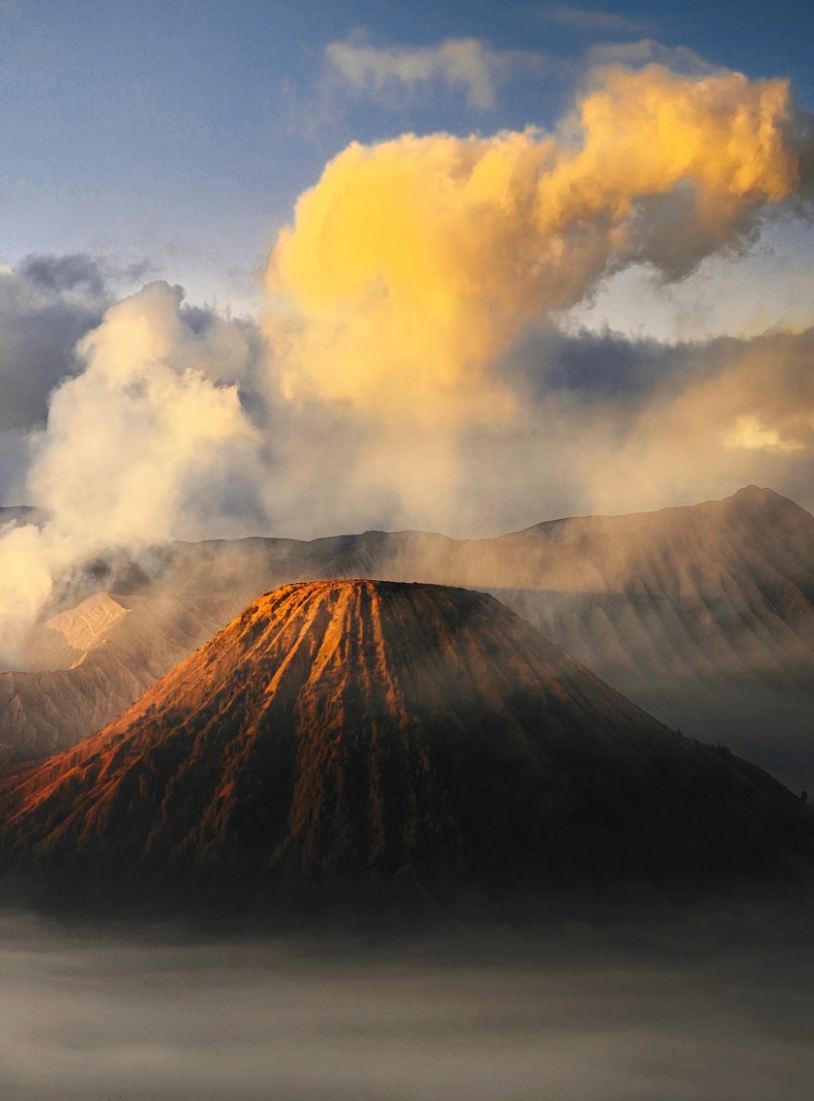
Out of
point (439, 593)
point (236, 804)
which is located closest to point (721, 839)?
point (439, 593)

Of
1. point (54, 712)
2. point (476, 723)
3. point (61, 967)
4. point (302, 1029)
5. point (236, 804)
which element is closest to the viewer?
point (302, 1029)

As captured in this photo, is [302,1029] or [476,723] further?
[476,723]

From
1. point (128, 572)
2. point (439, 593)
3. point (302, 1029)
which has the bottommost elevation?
point (302, 1029)

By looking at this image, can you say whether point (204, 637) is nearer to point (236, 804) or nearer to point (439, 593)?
point (439, 593)

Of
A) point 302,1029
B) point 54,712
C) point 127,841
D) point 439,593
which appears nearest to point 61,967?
point 127,841

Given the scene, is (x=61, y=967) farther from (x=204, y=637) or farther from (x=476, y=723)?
(x=204, y=637)

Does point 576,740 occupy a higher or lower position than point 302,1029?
higher

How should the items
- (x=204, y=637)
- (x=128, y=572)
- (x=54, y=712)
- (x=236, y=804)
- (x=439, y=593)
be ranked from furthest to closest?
(x=128, y=572) < (x=204, y=637) < (x=54, y=712) < (x=439, y=593) < (x=236, y=804)
